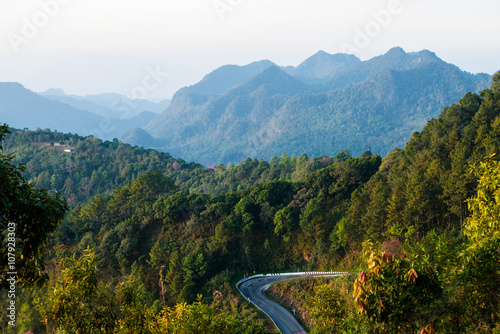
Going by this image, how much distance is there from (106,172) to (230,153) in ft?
398

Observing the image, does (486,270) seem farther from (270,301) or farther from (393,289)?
(270,301)

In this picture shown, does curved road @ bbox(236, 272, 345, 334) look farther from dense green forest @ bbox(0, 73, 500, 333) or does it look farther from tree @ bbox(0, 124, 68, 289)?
tree @ bbox(0, 124, 68, 289)

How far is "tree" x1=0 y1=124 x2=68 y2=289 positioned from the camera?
197 inches

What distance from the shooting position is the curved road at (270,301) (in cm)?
2427

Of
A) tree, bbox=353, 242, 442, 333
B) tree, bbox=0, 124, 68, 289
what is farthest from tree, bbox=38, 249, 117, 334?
tree, bbox=353, 242, 442, 333

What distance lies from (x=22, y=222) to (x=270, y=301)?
81.4 ft

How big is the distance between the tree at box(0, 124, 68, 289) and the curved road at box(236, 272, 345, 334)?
2063 centimetres

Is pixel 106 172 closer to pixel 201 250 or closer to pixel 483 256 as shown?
pixel 201 250

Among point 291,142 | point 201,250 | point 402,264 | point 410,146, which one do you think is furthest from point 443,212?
point 291,142

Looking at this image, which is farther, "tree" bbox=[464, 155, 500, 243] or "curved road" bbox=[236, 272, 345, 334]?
"curved road" bbox=[236, 272, 345, 334]

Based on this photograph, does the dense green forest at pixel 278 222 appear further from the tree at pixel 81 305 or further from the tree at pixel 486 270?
the tree at pixel 486 270

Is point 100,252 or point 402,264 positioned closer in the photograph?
point 402,264

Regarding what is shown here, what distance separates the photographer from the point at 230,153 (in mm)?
185500

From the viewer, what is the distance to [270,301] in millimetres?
27844
